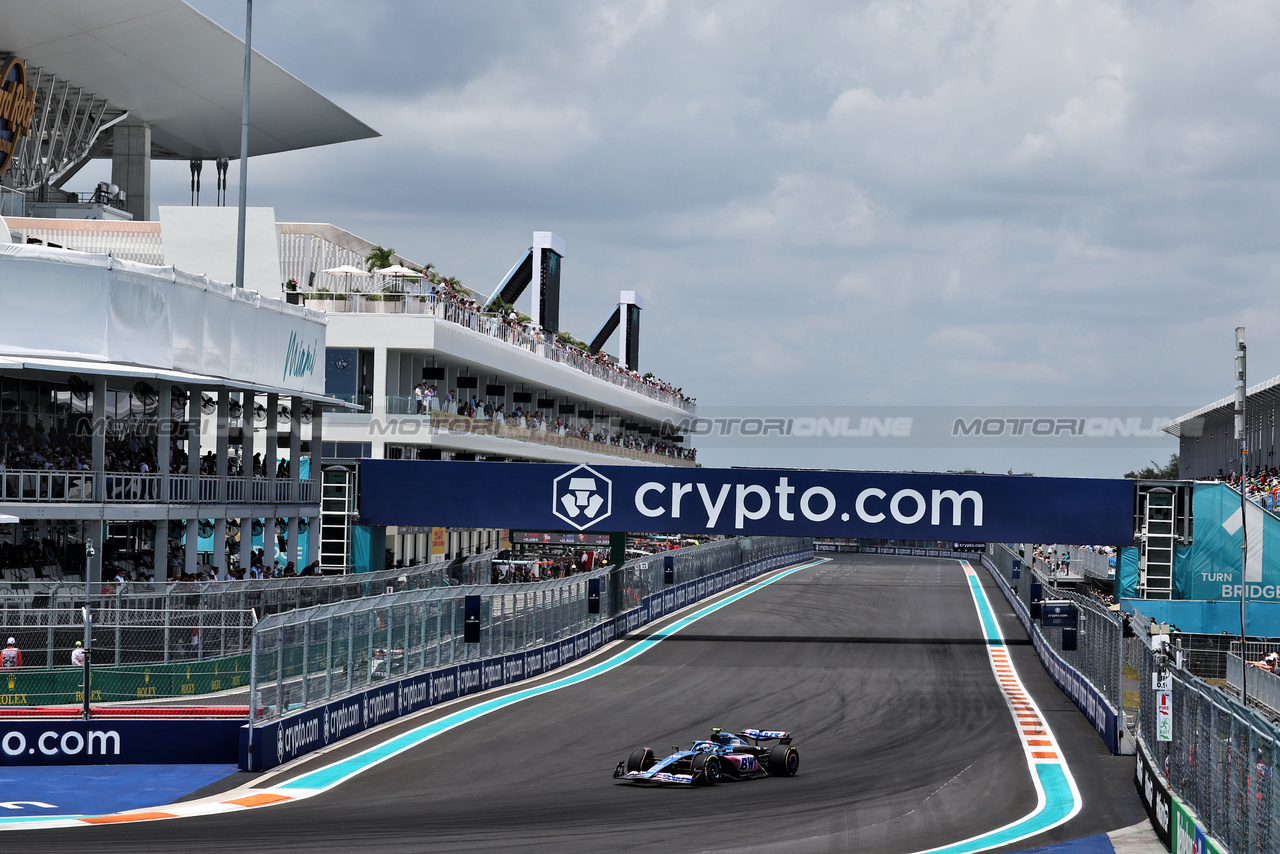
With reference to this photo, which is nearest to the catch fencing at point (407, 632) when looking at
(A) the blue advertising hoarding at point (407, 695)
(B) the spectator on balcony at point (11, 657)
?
(A) the blue advertising hoarding at point (407, 695)

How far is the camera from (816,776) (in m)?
19.0

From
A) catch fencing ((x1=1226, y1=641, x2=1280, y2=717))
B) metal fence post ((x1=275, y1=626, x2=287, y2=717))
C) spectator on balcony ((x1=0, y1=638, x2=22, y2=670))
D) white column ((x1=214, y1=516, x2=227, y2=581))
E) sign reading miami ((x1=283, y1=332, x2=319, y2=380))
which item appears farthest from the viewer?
sign reading miami ((x1=283, y1=332, x2=319, y2=380))

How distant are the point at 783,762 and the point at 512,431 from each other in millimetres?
41905

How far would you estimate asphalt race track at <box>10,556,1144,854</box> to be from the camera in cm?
1490

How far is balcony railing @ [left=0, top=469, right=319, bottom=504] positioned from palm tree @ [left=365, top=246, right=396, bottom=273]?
24.7m

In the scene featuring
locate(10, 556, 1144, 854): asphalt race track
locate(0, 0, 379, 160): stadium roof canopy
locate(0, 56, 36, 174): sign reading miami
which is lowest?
locate(10, 556, 1144, 854): asphalt race track

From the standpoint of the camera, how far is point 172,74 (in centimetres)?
5769

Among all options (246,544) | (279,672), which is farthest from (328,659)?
(246,544)

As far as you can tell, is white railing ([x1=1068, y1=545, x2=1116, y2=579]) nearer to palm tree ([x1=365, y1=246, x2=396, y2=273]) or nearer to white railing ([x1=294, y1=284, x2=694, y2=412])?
white railing ([x1=294, y1=284, x2=694, y2=412])

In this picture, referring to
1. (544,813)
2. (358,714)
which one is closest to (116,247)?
(358,714)

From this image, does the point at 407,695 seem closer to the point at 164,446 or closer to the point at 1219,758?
the point at 164,446

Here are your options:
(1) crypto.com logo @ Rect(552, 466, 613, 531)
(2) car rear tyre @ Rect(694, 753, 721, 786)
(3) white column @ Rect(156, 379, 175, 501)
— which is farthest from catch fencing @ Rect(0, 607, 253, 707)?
(1) crypto.com logo @ Rect(552, 466, 613, 531)

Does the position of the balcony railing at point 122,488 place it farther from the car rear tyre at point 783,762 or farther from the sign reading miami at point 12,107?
the sign reading miami at point 12,107

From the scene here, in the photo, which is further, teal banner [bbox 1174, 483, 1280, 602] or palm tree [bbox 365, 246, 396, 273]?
palm tree [bbox 365, 246, 396, 273]
